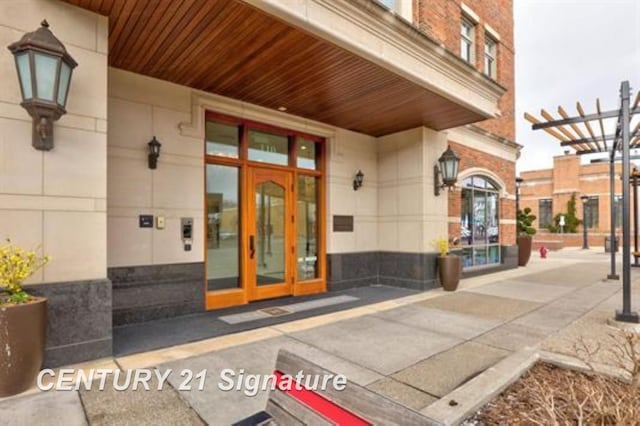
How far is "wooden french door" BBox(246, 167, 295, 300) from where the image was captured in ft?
20.8

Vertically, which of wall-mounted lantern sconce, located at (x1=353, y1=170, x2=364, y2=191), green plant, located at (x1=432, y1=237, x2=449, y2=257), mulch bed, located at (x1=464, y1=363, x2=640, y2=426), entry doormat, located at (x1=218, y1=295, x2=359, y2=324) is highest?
wall-mounted lantern sconce, located at (x1=353, y1=170, x2=364, y2=191)

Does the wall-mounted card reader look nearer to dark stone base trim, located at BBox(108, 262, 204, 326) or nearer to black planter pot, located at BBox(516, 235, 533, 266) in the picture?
dark stone base trim, located at BBox(108, 262, 204, 326)

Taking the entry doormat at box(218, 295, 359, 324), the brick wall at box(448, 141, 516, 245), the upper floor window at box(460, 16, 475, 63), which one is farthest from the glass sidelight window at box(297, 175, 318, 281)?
the upper floor window at box(460, 16, 475, 63)

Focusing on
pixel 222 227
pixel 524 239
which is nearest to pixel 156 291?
pixel 222 227

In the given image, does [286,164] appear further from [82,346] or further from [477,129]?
[477,129]

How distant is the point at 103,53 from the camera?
380 cm

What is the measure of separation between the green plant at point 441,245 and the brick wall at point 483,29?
4.19 m

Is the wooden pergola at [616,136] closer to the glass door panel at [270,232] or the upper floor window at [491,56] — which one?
the upper floor window at [491,56]

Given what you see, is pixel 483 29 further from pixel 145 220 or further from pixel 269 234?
pixel 145 220

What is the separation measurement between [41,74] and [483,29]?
1070cm

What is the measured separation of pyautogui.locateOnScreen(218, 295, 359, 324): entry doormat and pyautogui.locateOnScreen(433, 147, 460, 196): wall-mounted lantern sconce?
331cm

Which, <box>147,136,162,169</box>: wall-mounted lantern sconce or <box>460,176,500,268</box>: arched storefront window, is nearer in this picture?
<box>147,136,162,169</box>: wall-mounted lantern sconce

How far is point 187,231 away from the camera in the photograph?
546 centimetres

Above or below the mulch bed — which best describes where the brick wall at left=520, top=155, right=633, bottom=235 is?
above
